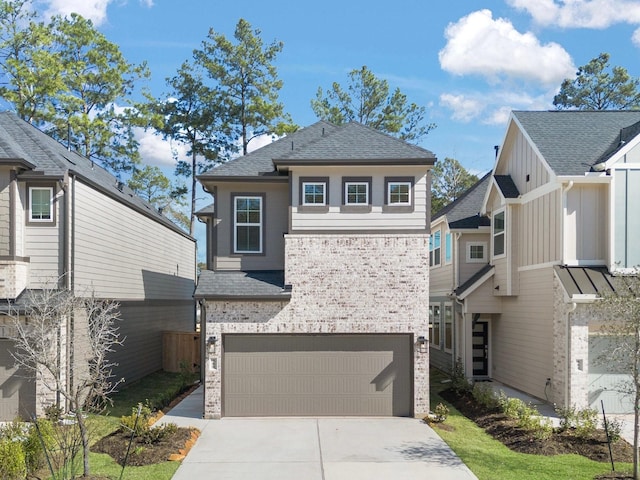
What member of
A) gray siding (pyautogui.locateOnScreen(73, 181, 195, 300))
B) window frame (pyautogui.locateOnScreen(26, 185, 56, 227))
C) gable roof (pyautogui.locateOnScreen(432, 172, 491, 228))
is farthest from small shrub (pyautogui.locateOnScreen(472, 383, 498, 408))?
window frame (pyautogui.locateOnScreen(26, 185, 56, 227))

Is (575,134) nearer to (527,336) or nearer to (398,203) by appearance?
(527,336)

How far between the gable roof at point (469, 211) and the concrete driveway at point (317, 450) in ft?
27.7

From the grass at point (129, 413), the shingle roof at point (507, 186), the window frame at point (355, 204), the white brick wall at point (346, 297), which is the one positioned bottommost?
the grass at point (129, 413)

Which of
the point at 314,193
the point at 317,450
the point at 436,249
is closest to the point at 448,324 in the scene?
the point at 436,249

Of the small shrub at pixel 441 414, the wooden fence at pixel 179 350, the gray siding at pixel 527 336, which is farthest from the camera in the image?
the wooden fence at pixel 179 350

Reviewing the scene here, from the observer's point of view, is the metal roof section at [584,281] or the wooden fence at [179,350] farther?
the wooden fence at [179,350]

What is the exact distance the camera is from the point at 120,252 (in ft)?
62.5

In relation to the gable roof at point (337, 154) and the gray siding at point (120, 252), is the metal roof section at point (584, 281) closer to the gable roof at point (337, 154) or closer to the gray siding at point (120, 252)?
the gable roof at point (337, 154)

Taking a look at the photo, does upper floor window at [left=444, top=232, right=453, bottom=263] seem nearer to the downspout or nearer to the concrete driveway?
the downspout

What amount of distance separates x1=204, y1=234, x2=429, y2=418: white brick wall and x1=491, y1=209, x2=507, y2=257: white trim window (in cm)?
514

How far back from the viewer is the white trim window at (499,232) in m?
19.2

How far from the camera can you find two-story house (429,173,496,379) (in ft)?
65.2

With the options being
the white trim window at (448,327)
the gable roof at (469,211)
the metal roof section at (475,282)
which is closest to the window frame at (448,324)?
the white trim window at (448,327)

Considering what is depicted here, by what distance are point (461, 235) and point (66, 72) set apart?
20.5 meters
